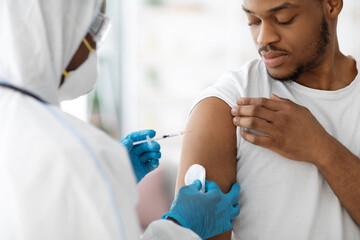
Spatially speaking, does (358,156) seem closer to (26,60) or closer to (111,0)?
(26,60)

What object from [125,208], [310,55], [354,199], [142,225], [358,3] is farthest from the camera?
[358,3]

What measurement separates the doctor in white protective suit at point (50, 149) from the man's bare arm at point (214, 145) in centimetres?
49

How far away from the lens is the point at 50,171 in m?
0.86

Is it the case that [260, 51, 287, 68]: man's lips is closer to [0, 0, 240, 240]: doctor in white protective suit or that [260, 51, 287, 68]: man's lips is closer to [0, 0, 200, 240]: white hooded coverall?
[0, 0, 240, 240]: doctor in white protective suit

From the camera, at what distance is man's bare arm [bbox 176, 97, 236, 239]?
1419 mm

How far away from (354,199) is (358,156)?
191 mm

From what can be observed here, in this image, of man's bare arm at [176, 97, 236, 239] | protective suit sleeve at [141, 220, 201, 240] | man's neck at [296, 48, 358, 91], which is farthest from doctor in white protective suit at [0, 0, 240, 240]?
man's neck at [296, 48, 358, 91]

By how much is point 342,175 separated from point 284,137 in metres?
0.24

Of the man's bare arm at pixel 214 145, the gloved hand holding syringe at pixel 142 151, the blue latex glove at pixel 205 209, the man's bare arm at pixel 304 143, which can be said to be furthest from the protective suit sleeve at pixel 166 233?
the gloved hand holding syringe at pixel 142 151

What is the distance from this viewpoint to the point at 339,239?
4.60ft

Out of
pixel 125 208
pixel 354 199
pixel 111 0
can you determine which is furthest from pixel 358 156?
pixel 111 0

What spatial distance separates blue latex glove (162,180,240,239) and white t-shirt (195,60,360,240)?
96 mm

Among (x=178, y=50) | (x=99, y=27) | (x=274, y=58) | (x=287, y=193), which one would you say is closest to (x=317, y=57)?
(x=274, y=58)

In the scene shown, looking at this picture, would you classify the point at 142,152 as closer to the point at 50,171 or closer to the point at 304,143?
the point at 304,143
